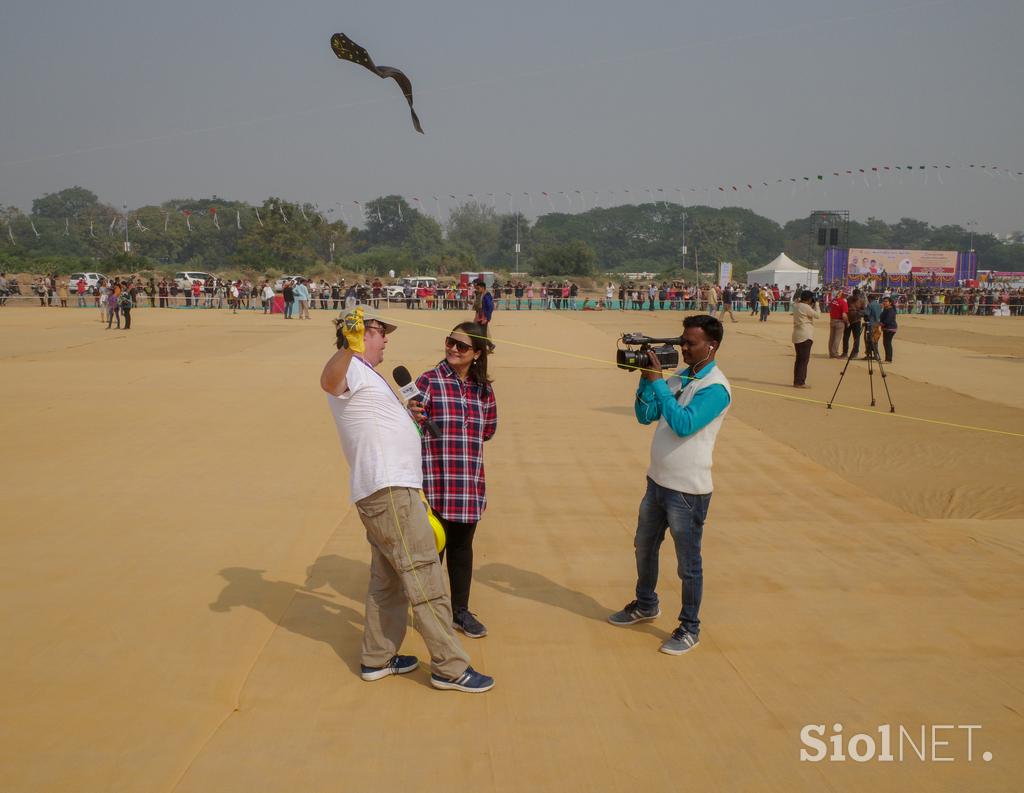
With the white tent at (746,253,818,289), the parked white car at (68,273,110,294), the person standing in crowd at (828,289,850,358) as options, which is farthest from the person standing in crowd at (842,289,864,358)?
the white tent at (746,253,818,289)

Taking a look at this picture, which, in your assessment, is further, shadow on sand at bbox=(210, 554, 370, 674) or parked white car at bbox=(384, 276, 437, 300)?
parked white car at bbox=(384, 276, 437, 300)

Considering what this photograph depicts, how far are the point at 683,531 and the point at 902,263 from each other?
66105mm

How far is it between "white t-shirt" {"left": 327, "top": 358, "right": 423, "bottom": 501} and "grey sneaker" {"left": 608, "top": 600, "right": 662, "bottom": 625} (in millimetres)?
1719

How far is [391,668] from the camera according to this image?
4.39m

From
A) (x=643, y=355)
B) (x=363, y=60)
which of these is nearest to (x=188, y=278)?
(x=363, y=60)

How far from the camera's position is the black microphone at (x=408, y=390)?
434 centimetres

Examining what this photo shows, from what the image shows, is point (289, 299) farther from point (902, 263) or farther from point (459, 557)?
point (902, 263)

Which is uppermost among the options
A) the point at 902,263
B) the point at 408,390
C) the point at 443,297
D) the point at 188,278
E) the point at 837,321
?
the point at 902,263

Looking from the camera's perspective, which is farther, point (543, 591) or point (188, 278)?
point (188, 278)

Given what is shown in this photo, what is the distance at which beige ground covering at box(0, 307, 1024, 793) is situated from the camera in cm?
364

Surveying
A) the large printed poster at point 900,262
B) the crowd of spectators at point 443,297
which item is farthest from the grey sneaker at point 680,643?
the large printed poster at point 900,262

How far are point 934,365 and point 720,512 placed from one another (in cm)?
1449

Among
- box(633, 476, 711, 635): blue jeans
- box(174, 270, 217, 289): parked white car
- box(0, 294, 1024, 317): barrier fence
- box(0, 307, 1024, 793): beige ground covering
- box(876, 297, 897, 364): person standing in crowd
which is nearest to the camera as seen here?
box(0, 307, 1024, 793): beige ground covering

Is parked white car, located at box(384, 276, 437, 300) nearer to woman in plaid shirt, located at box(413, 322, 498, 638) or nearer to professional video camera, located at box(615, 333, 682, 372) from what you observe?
professional video camera, located at box(615, 333, 682, 372)
